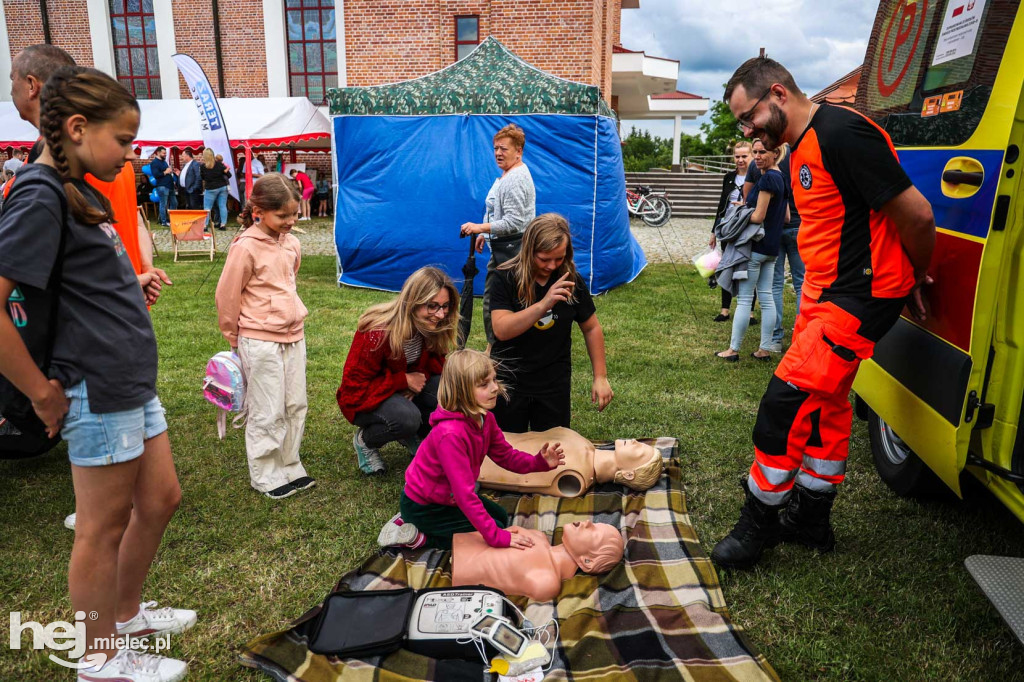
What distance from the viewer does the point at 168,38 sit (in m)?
21.0

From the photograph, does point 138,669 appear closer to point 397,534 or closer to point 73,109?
point 397,534

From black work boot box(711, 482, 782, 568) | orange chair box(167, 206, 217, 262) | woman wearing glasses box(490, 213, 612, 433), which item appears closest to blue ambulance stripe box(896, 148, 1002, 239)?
black work boot box(711, 482, 782, 568)

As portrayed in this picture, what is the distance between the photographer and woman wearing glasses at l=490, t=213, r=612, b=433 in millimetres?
3404

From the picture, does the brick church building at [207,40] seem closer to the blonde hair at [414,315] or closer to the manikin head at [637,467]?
the blonde hair at [414,315]

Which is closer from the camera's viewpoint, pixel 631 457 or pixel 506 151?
pixel 631 457

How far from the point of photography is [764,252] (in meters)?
6.09

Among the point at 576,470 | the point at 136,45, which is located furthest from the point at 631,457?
the point at 136,45

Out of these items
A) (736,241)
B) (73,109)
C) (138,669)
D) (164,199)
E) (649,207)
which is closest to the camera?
(73,109)

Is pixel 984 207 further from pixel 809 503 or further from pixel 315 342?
pixel 315 342

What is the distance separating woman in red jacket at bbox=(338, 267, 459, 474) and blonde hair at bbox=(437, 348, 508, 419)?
0.66 meters

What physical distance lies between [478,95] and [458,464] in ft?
23.1

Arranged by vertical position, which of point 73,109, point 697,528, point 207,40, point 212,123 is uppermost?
point 207,40

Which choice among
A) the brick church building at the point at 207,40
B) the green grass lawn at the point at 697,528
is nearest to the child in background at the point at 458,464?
the green grass lawn at the point at 697,528

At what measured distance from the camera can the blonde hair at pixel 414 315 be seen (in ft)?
11.2
